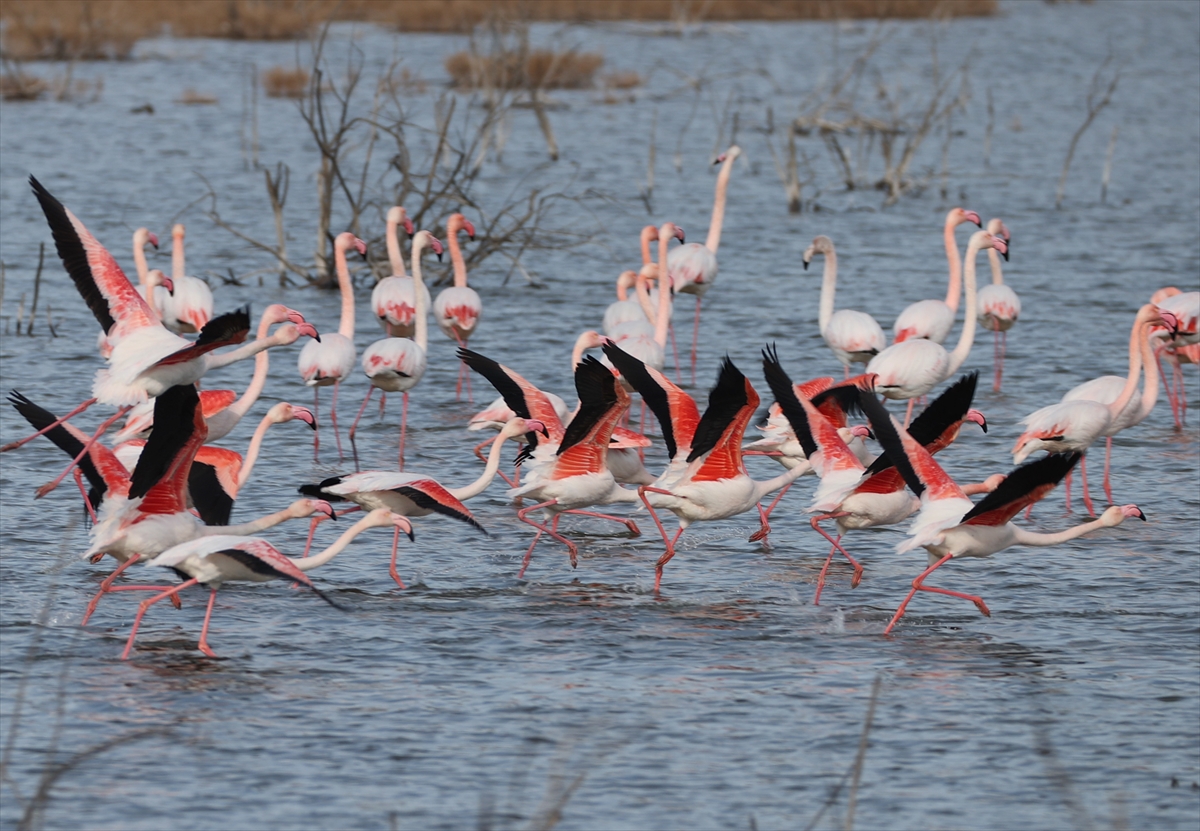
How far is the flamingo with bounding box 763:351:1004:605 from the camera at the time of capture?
7098 millimetres

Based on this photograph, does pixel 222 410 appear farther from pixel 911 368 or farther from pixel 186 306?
pixel 911 368

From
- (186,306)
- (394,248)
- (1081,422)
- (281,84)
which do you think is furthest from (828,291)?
(281,84)

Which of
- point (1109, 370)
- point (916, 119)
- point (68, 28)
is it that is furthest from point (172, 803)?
point (68, 28)

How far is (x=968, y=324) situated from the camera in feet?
34.4

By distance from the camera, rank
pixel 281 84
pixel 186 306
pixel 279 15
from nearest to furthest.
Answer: pixel 186 306, pixel 281 84, pixel 279 15

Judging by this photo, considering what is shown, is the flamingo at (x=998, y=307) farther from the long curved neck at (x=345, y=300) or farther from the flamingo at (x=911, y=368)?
the long curved neck at (x=345, y=300)

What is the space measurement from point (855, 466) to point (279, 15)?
97.8 feet

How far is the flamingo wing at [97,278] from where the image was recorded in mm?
7504

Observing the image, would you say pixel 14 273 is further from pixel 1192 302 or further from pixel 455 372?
pixel 1192 302

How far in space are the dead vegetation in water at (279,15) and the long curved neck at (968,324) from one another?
740 inches

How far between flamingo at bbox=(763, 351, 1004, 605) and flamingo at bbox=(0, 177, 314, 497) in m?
2.30

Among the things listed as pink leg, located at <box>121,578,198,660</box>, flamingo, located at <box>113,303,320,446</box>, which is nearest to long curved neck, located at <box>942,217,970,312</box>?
flamingo, located at <box>113,303,320,446</box>

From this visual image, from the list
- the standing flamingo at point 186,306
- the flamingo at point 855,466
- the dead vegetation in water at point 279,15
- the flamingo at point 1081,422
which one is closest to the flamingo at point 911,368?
the flamingo at point 1081,422

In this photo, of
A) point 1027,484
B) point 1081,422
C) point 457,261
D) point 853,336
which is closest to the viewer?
point 1027,484
